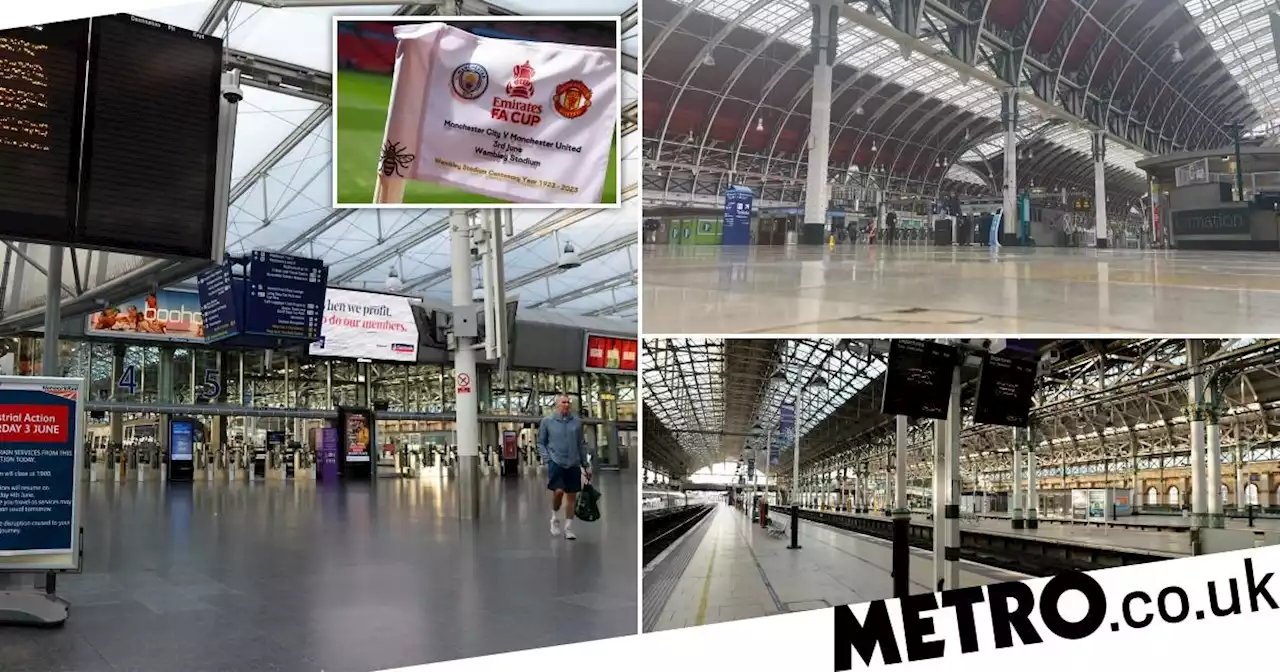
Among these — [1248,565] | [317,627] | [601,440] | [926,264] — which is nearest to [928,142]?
[926,264]

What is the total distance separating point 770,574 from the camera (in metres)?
4.27

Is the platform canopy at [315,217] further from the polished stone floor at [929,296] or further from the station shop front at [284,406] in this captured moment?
the station shop front at [284,406]

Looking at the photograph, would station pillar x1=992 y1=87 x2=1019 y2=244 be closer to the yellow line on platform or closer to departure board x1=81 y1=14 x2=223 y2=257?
the yellow line on platform

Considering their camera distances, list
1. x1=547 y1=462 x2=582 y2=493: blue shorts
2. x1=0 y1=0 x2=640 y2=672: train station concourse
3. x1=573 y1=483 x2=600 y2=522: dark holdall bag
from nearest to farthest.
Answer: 1. x1=0 y1=0 x2=640 y2=672: train station concourse
2. x1=547 y1=462 x2=582 y2=493: blue shorts
3. x1=573 y1=483 x2=600 y2=522: dark holdall bag

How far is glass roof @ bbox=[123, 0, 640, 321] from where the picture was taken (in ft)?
25.7

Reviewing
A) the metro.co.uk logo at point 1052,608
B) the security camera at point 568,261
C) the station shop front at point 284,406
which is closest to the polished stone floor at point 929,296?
the metro.co.uk logo at point 1052,608

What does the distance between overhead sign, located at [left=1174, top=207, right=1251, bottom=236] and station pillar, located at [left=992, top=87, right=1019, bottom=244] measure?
1266 millimetres

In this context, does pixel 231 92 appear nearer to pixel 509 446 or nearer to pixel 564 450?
pixel 564 450

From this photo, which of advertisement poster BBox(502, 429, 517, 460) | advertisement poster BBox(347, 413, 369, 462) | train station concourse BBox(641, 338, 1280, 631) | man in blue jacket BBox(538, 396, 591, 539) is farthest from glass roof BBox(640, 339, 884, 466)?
advertisement poster BBox(502, 429, 517, 460)

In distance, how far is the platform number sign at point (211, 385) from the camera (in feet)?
66.3

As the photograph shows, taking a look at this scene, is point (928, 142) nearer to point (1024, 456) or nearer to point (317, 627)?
point (1024, 456)

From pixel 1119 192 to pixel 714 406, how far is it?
13.9 feet

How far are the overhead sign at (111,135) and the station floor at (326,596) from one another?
1.57 m

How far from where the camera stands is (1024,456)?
5191 millimetres
